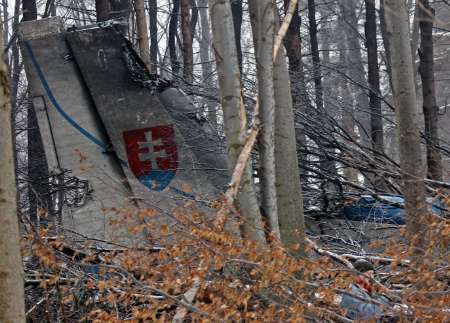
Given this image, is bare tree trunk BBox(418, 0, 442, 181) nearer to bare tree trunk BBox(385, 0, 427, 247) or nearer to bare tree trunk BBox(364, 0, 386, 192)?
bare tree trunk BBox(364, 0, 386, 192)

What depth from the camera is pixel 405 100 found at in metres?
8.09

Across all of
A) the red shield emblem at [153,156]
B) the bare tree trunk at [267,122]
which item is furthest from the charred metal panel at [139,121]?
the bare tree trunk at [267,122]

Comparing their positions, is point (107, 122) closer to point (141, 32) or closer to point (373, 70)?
point (141, 32)

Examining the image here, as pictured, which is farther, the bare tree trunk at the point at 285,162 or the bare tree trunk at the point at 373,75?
the bare tree trunk at the point at 373,75

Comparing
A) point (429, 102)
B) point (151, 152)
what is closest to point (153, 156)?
point (151, 152)

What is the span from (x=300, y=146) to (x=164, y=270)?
4596mm

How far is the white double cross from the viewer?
9.23 meters

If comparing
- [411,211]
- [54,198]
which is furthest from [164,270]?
[54,198]

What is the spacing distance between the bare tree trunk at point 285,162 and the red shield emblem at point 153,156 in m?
1.91

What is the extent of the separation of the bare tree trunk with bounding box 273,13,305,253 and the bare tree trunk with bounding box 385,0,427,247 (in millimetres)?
1193

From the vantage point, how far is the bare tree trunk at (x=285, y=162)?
751 centimetres

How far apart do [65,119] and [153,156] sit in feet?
3.79

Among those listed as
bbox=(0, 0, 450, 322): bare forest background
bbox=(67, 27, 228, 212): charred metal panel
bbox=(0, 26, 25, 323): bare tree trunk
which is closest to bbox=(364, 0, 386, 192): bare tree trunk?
bbox=(0, 0, 450, 322): bare forest background

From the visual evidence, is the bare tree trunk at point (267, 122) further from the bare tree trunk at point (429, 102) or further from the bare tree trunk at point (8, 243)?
the bare tree trunk at point (429, 102)
